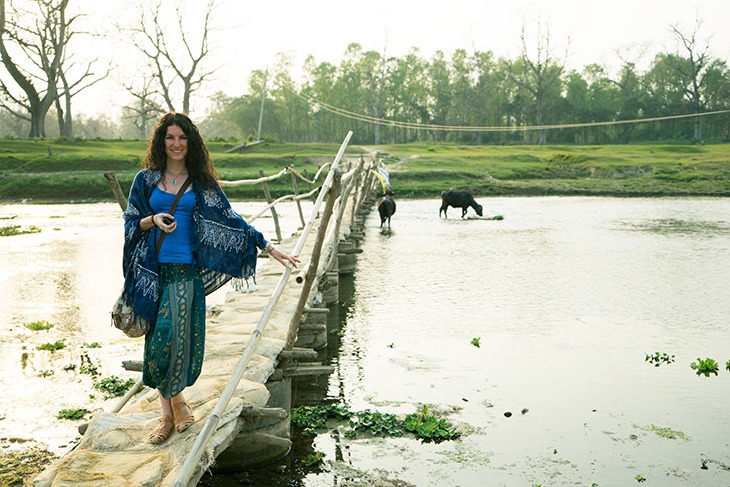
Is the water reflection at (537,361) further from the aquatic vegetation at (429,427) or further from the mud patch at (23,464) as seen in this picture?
the mud patch at (23,464)

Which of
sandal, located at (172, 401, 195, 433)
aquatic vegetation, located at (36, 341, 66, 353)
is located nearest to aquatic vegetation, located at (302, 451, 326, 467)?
sandal, located at (172, 401, 195, 433)

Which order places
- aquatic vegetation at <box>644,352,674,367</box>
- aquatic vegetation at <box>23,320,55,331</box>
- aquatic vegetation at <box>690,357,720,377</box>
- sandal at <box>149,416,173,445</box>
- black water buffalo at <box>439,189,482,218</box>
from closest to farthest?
1. sandal at <box>149,416,173,445</box>
2. aquatic vegetation at <box>690,357,720,377</box>
3. aquatic vegetation at <box>644,352,674,367</box>
4. aquatic vegetation at <box>23,320,55,331</box>
5. black water buffalo at <box>439,189,482,218</box>

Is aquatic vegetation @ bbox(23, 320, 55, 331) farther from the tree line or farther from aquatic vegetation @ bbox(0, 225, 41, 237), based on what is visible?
the tree line

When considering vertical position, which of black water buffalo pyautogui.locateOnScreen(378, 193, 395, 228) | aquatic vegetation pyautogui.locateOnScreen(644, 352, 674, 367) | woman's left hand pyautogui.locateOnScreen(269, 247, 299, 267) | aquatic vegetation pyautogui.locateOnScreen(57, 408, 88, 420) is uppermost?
woman's left hand pyautogui.locateOnScreen(269, 247, 299, 267)

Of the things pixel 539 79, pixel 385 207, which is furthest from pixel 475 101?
pixel 385 207

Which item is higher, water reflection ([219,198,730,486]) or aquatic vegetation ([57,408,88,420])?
aquatic vegetation ([57,408,88,420])

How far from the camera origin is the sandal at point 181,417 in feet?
13.5

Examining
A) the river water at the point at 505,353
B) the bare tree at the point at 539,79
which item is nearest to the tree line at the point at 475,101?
the bare tree at the point at 539,79

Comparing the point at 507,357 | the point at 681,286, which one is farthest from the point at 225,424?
the point at 681,286

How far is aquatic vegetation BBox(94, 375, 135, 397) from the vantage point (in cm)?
628

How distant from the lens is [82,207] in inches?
1040

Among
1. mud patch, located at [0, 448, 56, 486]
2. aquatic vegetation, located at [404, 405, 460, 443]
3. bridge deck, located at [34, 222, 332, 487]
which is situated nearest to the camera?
bridge deck, located at [34, 222, 332, 487]

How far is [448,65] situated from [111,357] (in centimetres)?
6552

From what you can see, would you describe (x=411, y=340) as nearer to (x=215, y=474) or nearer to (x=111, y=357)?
(x=111, y=357)
